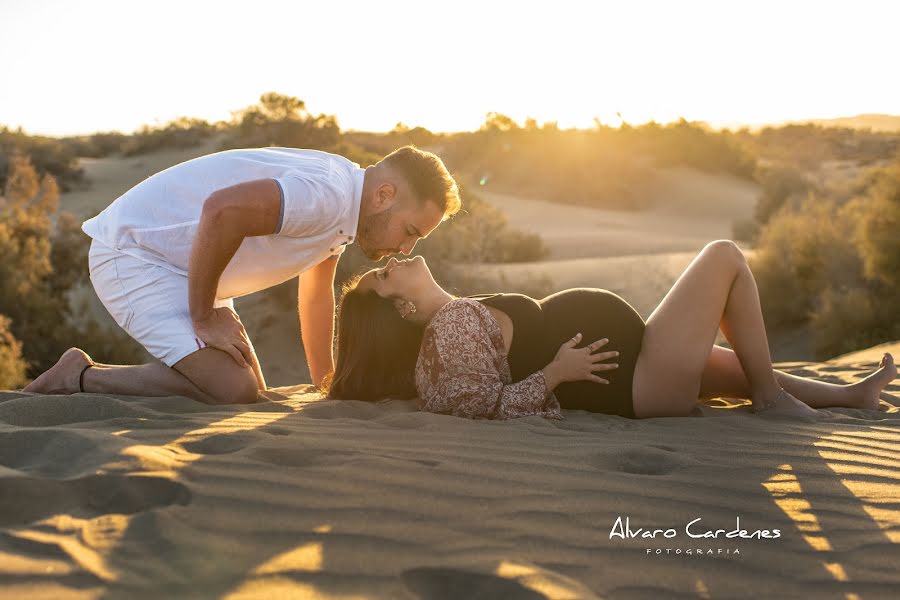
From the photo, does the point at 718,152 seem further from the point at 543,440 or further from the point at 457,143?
the point at 543,440

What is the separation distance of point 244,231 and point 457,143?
31913 millimetres

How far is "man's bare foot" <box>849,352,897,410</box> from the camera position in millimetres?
4535

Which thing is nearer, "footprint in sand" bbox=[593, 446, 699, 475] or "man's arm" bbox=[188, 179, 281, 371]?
"footprint in sand" bbox=[593, 446, 699, 475]

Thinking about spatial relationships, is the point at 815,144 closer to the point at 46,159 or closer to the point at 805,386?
the point at 46,159

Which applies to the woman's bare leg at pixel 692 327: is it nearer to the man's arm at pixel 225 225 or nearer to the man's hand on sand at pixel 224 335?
the man's arm at pixel 225 225

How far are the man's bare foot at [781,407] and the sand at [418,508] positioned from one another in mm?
521

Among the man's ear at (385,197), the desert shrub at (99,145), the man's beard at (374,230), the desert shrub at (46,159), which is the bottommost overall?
the man's beard at (374,230)

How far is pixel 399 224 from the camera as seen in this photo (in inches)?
172

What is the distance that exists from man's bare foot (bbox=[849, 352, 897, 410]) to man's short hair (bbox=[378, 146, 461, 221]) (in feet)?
7.87

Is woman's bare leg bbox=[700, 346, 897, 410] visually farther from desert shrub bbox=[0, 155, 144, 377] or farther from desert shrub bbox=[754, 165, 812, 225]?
desert shrub bbox=[754, 165, 812, 225]

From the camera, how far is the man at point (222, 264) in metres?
4.20

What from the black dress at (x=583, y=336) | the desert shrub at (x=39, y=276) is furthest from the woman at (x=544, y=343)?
the desert shrub at (x=39, y=276)

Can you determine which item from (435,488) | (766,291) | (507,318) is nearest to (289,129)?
(766,291)

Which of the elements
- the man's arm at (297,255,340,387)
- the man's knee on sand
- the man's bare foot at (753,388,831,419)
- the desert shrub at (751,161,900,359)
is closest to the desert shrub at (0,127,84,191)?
the desert shrub at (751,161,900,359)
